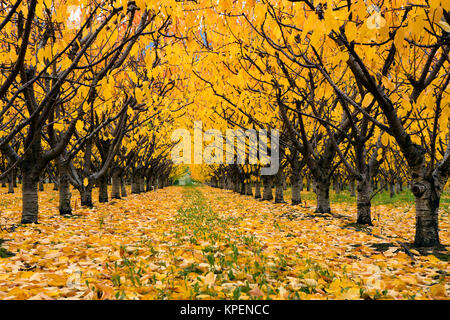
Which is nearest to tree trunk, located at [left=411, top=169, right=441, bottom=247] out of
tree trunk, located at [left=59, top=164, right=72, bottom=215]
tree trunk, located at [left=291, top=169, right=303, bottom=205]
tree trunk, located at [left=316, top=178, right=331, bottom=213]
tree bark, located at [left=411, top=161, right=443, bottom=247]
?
tree bark, located at [left=411, top=161, right=443, bottom=247]

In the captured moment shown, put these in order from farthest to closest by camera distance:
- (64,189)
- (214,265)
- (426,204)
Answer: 1. (64,189)
2. (426,204)
3. (214,265)

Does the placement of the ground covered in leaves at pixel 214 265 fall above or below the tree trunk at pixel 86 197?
below

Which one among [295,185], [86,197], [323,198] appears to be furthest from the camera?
[295,185]

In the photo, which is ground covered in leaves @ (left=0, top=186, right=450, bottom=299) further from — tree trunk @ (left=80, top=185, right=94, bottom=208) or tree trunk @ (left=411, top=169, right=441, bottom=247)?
tree trunk @ (left=80, top=185, right=94, bottom=208)

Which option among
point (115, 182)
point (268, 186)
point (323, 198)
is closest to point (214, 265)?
point (323, 198)

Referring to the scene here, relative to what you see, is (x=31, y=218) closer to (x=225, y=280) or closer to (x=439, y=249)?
(x=225, y=280)

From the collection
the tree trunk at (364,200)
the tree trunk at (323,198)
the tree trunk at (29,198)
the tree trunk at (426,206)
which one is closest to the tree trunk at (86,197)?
the tree trunk at (29,198)

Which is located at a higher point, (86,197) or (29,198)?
(29,198)

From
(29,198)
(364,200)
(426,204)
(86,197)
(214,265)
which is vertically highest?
(426,204)

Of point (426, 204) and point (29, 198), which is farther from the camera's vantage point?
point (29, 198)

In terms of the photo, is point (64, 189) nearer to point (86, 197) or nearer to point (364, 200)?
point (86, 197)

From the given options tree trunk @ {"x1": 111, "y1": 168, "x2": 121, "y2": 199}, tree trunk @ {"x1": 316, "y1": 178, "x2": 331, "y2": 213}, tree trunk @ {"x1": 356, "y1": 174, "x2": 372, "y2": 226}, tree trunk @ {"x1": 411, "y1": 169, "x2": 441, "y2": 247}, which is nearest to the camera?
tree trunk @ {"x1": 411, "y1": 169, "x2": 441, "y2": 247}

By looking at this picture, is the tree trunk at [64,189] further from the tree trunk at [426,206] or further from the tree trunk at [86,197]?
the tree trunk at [426,206]
